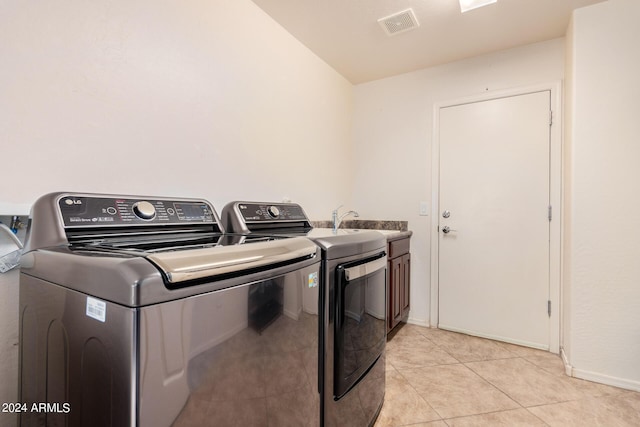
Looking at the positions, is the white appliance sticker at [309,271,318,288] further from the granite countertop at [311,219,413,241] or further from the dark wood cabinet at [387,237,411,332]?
the granite countertop at [311,219,413,241]

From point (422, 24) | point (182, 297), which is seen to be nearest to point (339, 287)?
point (182, 297)

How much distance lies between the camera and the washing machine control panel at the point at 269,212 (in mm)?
1602

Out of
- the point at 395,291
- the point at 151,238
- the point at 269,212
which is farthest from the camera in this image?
the point at 395,291

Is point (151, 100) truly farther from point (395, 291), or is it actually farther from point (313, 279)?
point (395, 291)

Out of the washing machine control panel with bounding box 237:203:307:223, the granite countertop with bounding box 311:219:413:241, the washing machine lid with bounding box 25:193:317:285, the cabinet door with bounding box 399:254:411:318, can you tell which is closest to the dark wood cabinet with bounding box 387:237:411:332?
the cabinet door with bounding box 399:254:411:318

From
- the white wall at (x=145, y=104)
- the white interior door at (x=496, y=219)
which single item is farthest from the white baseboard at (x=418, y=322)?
the white wall at (x=145, y=104)

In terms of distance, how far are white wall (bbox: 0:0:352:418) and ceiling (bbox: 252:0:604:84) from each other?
217mm

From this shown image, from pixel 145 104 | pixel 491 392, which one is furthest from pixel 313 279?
pixel 491 392

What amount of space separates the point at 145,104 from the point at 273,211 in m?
0.81

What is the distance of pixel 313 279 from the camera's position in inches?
42.4

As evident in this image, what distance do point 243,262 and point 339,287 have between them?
1.75 ft

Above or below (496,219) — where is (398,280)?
below

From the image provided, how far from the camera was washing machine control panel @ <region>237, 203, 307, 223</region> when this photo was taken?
160cm

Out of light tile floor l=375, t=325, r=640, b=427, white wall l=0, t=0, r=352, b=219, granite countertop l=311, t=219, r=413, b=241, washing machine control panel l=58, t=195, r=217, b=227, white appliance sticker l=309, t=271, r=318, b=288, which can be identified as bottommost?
light tile floor l=375, t=325, r=640, b=427
